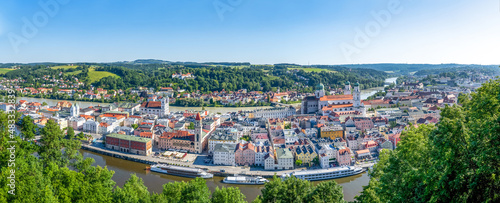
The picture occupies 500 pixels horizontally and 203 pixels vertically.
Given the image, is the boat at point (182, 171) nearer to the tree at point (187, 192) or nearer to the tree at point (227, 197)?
the tree at point (187, 192)

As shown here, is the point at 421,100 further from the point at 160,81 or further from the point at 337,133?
the point at 160,81

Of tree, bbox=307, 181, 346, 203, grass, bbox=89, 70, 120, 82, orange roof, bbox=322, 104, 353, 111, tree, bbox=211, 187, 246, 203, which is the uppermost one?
grass, bbox=89, 70, 120, 82

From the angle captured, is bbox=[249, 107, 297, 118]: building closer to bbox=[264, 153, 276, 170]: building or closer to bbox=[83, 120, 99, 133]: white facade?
bbox=[83, 120, 99, 133]: white facade

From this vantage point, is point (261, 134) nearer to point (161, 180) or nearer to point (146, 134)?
point (146, 134)

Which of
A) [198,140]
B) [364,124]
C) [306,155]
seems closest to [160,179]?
[198,140]

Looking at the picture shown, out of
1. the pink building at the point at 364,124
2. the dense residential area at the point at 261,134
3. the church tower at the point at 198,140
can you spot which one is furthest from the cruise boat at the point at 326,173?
the pink building at the point at 364,124

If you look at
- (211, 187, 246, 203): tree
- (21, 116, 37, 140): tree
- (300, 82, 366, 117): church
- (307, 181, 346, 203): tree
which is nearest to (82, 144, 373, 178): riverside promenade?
(211, 187, 246, 203): tree
